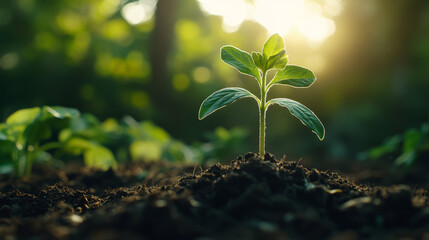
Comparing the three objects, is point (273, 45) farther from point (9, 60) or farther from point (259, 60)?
point (9, 60)

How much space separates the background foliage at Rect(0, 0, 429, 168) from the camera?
7152 mm

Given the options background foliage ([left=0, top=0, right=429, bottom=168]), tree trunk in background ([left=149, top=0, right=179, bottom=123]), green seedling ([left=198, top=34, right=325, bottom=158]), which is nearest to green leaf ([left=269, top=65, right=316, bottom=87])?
green seedling ([left=198, top=34, right=325, bottom=158])

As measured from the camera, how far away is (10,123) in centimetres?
237

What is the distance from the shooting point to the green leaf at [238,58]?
5.34ft

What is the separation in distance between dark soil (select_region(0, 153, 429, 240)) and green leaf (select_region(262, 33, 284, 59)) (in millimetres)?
503

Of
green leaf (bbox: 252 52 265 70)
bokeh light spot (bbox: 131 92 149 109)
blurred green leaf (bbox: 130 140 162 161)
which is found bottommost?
blurred green leaf (bbox: 130 140 162 161)

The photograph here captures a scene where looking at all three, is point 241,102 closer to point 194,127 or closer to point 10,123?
point 194,127

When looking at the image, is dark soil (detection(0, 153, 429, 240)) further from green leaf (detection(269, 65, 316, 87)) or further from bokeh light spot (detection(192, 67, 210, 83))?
bokeh light spot (detection(192, 67, 210, 83))

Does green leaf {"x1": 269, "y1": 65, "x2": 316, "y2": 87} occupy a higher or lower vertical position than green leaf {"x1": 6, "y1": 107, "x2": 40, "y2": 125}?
higher

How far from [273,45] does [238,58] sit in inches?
6.6

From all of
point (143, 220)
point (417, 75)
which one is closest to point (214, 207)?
point (143, 220)

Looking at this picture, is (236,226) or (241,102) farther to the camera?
(241,102)

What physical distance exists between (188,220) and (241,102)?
23.7 feet

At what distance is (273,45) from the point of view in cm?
159
